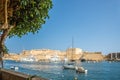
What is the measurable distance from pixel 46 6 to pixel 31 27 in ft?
5.01

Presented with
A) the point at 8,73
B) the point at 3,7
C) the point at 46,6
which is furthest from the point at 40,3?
the point at 8,73

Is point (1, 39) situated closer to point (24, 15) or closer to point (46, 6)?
point (24, 15)

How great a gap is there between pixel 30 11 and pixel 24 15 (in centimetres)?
36

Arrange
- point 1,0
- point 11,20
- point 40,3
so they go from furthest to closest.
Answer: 1. point 11,20
2. point 40,3
3. point 1,0

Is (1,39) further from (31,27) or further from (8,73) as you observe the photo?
(8,73)

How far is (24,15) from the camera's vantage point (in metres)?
→ 11.9

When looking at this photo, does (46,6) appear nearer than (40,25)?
Yes

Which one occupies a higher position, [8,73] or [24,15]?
[24,15]

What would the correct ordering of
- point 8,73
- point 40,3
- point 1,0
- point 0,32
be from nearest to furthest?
point 1,0 < point 40,3 < point 0,32 < point 8,73

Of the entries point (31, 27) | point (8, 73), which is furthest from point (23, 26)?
point (8, 73)

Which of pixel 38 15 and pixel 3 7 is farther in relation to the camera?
pixel 38 15

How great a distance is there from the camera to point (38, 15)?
12.0 m

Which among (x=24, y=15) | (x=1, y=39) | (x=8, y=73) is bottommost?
(x=8, y=73)

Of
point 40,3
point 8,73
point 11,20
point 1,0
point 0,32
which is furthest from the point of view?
point 8,73
